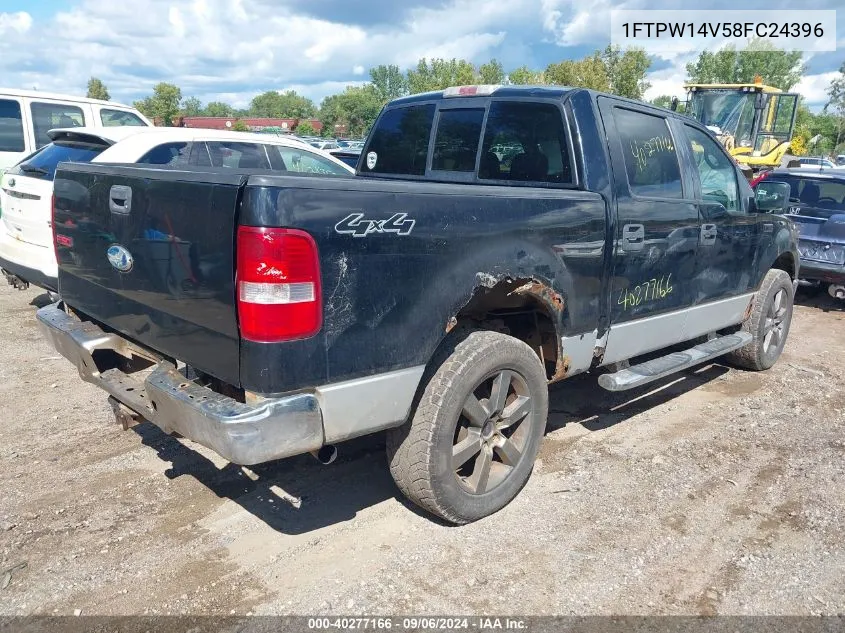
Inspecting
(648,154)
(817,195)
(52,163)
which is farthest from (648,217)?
(817,195)

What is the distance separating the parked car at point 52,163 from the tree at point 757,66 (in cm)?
5555

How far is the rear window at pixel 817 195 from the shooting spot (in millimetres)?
8887

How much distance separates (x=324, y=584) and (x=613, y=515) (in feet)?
5.08

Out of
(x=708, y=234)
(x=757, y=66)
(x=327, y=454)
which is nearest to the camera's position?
(x=327, y=454)

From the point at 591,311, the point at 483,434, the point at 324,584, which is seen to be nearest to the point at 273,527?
the point at 324,584

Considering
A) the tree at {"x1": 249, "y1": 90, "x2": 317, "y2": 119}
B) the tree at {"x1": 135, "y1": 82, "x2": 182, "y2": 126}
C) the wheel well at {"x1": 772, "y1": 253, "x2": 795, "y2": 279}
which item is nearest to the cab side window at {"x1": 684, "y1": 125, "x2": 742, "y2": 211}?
the wheel well at {"x1": 772, "y1": 253, "x2": 795, "y2": 279}

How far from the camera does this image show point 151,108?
8912cm

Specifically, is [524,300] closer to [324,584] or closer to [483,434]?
[483,434]

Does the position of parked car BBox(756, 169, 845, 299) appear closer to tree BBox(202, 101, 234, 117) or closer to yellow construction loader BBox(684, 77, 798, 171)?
yellow construction loader BBox(684, 77, 798, 171)

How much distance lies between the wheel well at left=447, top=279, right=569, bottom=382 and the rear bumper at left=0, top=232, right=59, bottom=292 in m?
4.16

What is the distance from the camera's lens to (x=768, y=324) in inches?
232

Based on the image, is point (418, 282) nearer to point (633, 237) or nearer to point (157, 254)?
point (157, 254)

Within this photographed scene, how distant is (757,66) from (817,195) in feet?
175

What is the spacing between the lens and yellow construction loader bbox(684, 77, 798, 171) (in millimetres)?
16969
